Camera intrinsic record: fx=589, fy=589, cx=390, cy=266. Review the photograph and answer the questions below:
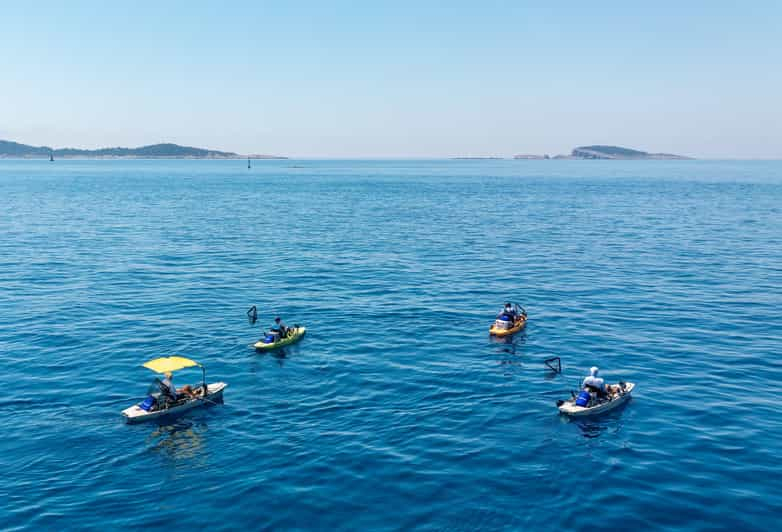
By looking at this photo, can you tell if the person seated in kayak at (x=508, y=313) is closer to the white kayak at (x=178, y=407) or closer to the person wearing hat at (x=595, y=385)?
the person wearing hat at (x=595, y=385)

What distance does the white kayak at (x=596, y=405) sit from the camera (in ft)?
106

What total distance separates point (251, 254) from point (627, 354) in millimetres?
53256

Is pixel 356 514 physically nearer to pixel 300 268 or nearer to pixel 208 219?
pixel 300 268

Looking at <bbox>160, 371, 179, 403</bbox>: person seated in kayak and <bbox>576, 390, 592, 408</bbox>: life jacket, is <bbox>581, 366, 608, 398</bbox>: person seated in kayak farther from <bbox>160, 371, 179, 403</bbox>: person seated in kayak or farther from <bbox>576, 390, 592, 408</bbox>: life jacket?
<bbox>160, 371, 179, 403</bbox>: person seated in kayak

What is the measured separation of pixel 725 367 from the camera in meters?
40.0

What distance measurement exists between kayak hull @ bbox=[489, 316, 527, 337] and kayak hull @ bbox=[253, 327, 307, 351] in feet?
48.5

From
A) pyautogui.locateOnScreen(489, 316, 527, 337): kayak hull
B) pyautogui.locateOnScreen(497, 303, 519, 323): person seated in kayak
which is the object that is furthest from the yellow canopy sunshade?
pyautogui.locateOnScreen(497, 303, 519, 323): person seated in kayak

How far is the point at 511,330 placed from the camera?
46.1m

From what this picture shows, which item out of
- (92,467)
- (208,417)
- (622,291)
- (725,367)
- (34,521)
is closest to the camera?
(34,521)

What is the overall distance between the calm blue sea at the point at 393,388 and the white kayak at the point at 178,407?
805mm

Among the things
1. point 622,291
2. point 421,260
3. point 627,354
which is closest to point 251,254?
point 421,260

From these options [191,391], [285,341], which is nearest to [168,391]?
[191,391]

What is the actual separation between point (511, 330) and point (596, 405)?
13.8 metres

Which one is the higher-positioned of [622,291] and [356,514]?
[622,291]
